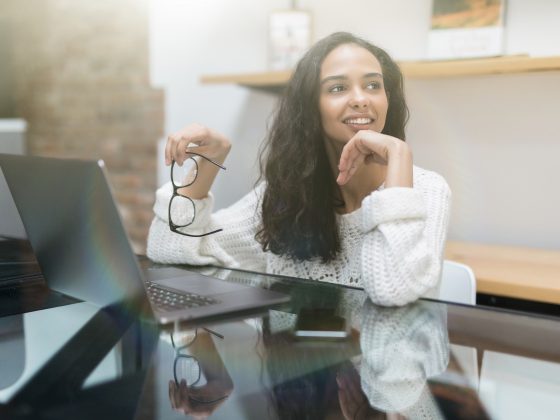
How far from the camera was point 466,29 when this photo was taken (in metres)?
2.08

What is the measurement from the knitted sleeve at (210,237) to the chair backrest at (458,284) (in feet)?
1.48

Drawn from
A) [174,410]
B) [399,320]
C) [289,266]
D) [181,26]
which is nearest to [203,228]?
[289,266]

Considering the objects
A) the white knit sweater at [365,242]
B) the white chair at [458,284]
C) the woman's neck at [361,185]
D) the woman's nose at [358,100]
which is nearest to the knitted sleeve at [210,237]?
the white knit sweater at [365,242]

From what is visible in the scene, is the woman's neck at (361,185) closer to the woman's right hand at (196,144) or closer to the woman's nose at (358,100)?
the woman's nose at (358,100)

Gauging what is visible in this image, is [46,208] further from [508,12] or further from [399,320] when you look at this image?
[508,12]

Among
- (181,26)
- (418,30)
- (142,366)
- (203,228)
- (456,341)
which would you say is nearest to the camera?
(142,366)

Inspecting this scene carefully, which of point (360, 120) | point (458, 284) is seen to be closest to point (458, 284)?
point (458, 284)

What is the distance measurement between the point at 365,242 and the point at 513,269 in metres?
0.80

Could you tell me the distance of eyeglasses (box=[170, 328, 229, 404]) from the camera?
1.99 ft

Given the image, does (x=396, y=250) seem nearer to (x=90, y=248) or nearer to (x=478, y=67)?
(x=90, y=248)

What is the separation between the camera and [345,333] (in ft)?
2.59

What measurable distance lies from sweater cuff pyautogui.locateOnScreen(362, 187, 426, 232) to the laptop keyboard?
0.33m

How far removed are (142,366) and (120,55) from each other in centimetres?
267

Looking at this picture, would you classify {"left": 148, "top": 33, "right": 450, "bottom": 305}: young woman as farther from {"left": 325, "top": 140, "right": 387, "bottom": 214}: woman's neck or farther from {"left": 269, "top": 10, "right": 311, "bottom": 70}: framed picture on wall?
{"left": 269, "top": 10, "right": 311, "bottom": 70}: framed picture on wall
